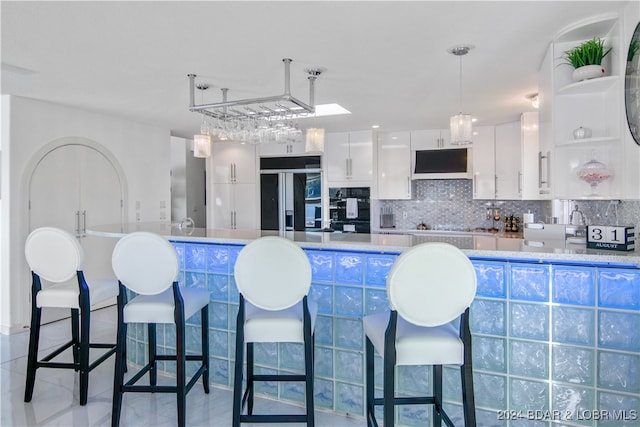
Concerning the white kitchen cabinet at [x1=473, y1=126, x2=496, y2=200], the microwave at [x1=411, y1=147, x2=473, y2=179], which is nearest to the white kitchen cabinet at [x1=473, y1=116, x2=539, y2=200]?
the white kitchen cabinet at [x1=473, y1=126, x2=496, y2=200]

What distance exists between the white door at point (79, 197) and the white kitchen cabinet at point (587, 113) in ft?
15.5

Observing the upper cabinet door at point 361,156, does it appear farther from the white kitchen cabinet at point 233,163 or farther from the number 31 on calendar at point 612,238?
the number 31 on calendar at point 612,238

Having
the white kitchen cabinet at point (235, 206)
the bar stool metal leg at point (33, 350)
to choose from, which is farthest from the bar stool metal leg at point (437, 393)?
the white kitchen cabinet at point (235, 206)

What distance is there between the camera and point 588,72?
237cm

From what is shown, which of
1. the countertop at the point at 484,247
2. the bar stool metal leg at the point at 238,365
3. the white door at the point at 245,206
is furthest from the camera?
the white door at the point at 245,206

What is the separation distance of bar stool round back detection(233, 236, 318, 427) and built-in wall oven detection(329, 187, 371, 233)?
396cm

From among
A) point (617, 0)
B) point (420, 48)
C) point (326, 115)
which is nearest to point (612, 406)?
point (617, 0)

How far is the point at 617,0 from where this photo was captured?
208 centimetres

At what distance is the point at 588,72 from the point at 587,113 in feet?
0.90

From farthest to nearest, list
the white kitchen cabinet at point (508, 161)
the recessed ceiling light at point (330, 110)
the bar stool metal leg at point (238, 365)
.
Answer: the white kitchen cabinet at point (508, 161) → the recessed ceiling light at point (330, 110) → the bar stool metal leg at point (238, 365)

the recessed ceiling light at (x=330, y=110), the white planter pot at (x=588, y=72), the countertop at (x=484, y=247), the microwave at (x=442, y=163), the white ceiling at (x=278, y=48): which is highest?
the recessed ceiling light at (x=330, y=110)

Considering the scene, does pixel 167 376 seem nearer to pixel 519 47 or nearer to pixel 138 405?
pixel 138 405

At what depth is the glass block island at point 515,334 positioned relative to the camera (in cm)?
191

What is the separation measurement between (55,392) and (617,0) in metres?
4.19
